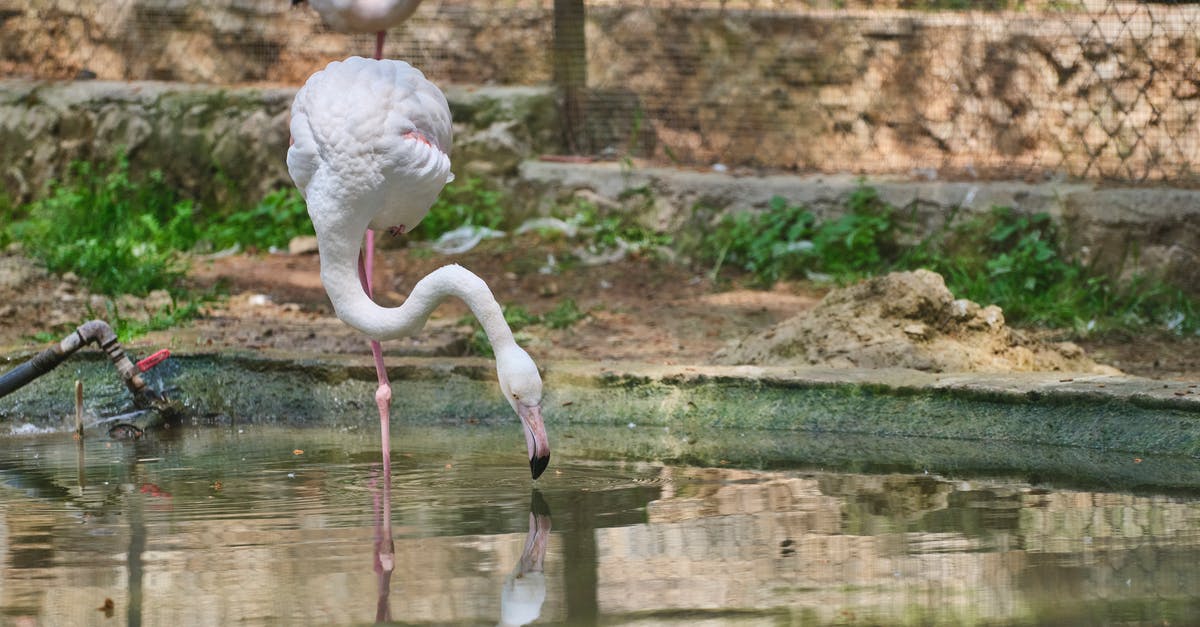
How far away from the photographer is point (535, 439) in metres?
4.30

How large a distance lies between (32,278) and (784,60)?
14.4 feet

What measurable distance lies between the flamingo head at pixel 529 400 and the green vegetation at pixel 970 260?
12.2 ft

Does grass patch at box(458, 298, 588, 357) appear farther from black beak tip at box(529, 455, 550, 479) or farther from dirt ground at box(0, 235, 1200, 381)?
black beak tip at box(529, 455, 550, 479)

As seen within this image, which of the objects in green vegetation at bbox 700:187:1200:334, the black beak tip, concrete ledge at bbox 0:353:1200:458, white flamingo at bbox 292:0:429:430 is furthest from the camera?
green vegetation at bbox 700:187:1200:334

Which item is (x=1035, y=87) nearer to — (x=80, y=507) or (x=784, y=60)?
(x=784, y=60)

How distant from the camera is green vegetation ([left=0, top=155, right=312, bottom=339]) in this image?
796 cm

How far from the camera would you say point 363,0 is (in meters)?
6.56

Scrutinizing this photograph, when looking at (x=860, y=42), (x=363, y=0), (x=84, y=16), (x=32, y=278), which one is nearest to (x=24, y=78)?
(x=84, y=16)

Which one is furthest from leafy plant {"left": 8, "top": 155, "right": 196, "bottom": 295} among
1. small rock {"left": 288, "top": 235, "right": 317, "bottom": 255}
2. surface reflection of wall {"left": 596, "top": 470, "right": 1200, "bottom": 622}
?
surface reflection of wall {"left": 596, "top": 470, "right": 1200, "bottom": 622}

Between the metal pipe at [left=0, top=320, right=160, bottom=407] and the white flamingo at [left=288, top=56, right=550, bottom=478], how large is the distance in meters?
1.04

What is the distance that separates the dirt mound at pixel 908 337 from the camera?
591 cm

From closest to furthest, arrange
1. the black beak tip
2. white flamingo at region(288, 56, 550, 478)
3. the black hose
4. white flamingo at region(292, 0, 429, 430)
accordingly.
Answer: the black beak tip
white flamingo at region(288, 56, 550, 478)
the black hose
white flamingo at region(292, 0, 429, 430)

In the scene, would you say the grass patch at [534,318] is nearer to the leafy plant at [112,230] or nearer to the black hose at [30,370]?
the leafy plant at [112,230]

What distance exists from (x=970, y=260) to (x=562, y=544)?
470cm
